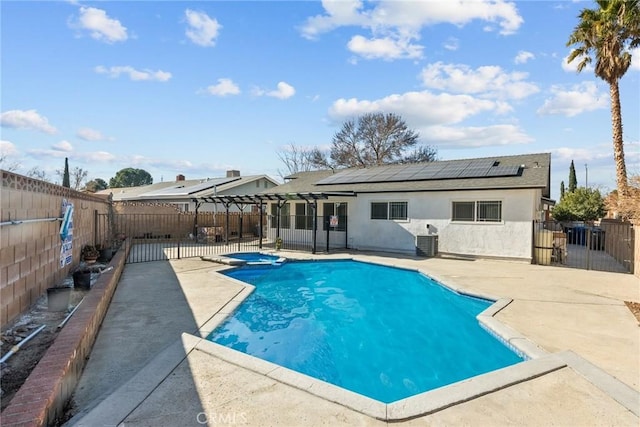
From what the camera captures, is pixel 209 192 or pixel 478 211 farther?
pixel 209 192

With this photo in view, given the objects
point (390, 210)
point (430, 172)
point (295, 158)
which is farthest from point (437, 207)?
point (295, 158)

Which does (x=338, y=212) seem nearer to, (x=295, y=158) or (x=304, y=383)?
(x=304, y=383)

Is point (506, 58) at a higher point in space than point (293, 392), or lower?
higher

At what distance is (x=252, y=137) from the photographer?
85.1 ft

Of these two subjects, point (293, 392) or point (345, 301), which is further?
point (345, 301)

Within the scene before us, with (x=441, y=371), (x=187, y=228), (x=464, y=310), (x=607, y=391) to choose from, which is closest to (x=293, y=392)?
(x=441, y=371)

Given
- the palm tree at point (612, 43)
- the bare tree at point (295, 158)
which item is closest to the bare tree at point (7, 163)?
the bare tree at point (295, 158)

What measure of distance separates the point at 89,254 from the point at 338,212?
11.5 meters

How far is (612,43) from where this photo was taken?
16312 mm

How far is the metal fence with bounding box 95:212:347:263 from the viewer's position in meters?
17.5

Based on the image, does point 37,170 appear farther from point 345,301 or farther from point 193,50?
point 345,301

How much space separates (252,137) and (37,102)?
14818 mm

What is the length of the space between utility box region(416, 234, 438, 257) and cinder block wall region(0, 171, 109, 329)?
41.9ft

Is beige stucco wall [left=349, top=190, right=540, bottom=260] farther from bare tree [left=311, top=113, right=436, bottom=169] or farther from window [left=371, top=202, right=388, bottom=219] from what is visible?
bare tree [left=311, top=113, right=436, bottom=169]
